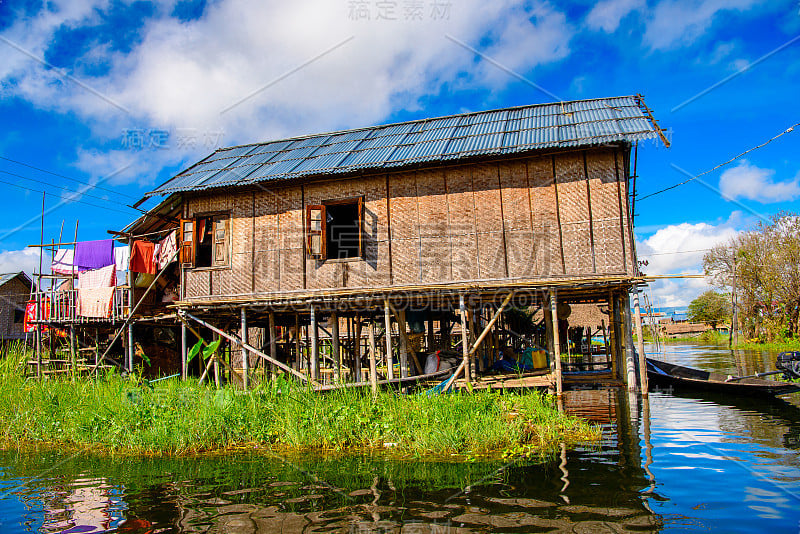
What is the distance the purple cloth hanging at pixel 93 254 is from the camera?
17.0 metres

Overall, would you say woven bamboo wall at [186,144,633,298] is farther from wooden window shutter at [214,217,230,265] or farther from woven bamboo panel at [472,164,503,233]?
wooden window shutter at [214,217,230,265]

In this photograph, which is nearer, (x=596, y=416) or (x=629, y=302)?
(x=629, y=302)

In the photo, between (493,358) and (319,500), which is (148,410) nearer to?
(319,500)

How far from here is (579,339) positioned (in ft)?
92.3

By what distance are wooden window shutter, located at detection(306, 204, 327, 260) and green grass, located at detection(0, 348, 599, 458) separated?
9.20 feet

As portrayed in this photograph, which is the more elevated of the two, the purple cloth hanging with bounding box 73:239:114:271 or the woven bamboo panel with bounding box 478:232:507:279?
the purple cloth hanging with bounding box 73:239:114:271

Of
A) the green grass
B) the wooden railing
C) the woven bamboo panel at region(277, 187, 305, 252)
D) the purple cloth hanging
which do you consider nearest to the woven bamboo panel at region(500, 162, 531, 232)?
the green grass

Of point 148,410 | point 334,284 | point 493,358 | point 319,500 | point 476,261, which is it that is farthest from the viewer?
point 493,358

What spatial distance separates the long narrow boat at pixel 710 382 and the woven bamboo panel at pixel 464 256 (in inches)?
286

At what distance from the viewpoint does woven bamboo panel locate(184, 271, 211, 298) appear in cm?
1216

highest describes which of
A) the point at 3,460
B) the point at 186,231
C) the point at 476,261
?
the point at 186,231

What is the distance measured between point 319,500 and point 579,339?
2427 centimetres

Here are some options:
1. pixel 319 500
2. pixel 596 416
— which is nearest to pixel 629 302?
pixel 596 416

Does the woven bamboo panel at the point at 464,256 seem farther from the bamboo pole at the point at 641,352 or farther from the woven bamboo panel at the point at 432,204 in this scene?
the bamboo pole at the point at 641,352
